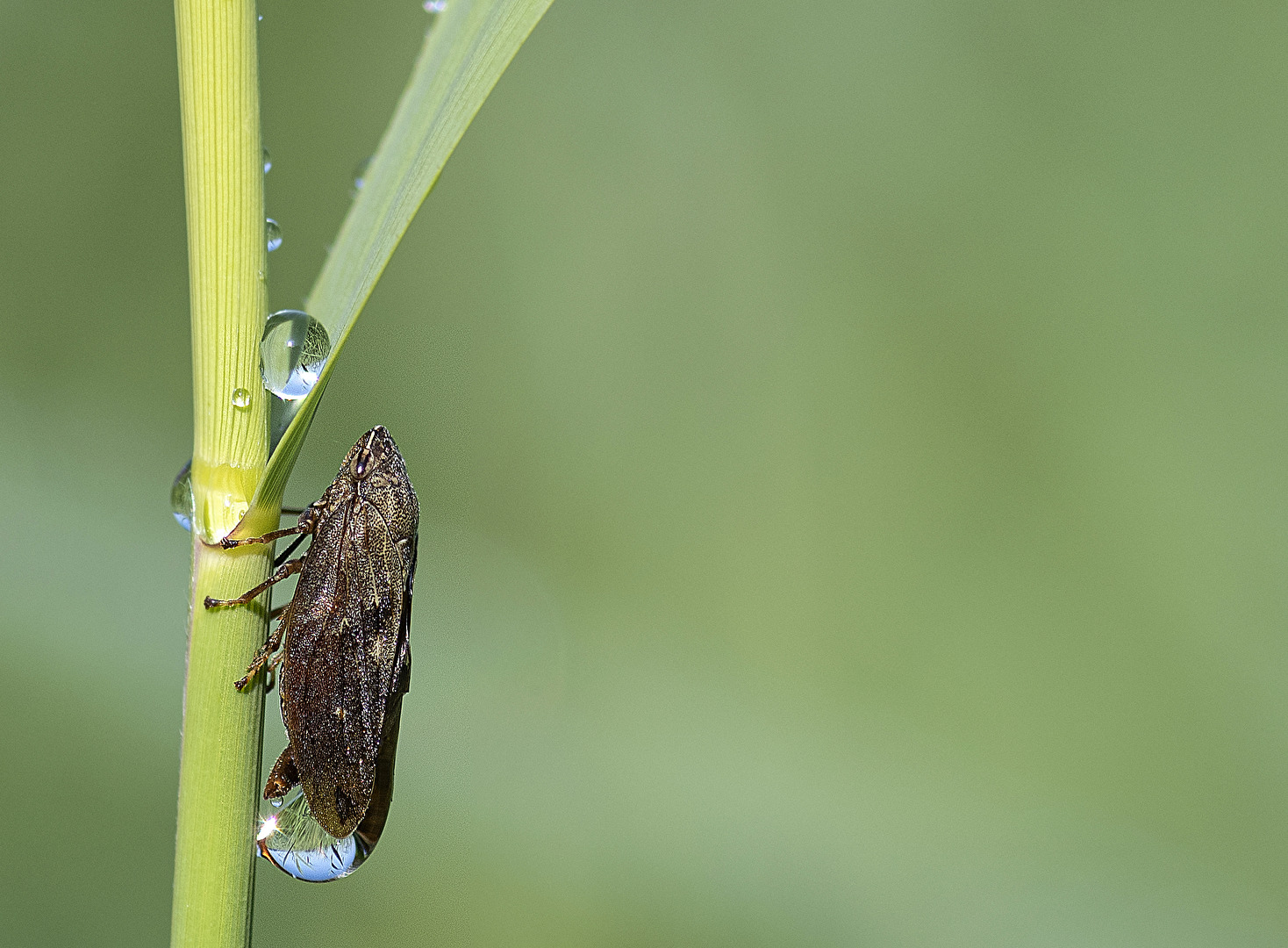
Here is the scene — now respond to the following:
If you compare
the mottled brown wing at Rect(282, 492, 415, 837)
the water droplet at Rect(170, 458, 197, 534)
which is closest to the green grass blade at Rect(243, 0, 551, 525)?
the water droplet at Rect(170, 458, 197, 534)

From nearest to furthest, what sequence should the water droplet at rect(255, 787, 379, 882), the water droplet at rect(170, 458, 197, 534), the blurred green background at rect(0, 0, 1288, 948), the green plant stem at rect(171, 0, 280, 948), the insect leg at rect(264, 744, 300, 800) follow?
the green plant stem at rect(171, 0, 280, 948) → the water droplet at rect(170, 458, 197, 534) → the water droplet at rect(255, 787, 379, 882) → the insect leg at rect(264, 744, 300, 800) → the blurred green background at rect(0, 0, 1288, 948)

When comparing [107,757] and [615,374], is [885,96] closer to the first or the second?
[615,374]

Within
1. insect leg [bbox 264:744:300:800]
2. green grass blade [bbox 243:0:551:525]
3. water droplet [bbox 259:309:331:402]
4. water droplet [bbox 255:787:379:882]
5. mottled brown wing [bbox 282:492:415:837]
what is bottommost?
water droplet [bbox 255:787:379:882]

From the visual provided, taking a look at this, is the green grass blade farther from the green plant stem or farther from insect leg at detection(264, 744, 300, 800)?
insect leg at detection(264, 744, 300, 800)

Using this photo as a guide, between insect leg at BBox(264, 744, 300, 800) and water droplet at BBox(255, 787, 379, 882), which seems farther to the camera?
insect leg at BBox(264, 744, 300, 800)

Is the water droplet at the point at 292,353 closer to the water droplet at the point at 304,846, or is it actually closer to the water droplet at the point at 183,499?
the water droplet at the point at 183,499

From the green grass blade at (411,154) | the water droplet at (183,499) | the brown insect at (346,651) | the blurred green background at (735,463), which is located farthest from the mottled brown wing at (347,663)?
the blurred green background at (735,463)

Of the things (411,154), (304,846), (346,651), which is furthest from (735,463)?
(411,154)

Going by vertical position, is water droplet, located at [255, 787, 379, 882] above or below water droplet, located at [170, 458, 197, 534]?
below
